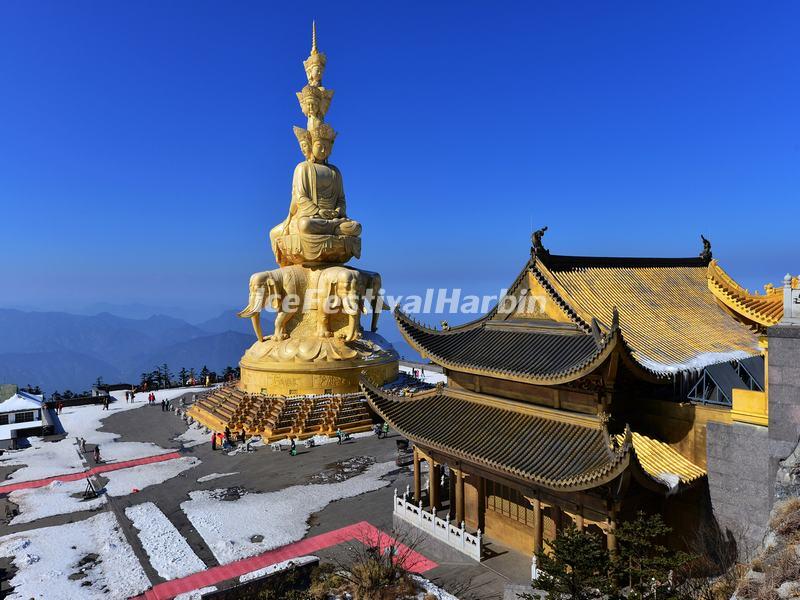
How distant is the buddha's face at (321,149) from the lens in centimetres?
3631

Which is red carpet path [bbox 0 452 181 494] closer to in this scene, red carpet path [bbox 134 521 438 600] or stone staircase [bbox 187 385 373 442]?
stone staircase [bbox 187 385 373 442]

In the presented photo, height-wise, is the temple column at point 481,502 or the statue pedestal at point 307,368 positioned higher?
the statue pedestal at point 307,368

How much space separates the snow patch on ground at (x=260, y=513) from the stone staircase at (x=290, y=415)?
256 inches

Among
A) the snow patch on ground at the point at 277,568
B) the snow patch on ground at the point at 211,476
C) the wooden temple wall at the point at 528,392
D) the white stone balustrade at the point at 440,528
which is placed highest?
the wooden temple wall at the point at 528,392

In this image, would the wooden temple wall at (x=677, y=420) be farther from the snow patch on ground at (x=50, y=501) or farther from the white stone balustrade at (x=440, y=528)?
the snow patch on ground at (x=50, y=501)

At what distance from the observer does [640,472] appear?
35.6ft

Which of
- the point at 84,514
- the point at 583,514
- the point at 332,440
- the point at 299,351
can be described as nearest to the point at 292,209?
the point at 299,351

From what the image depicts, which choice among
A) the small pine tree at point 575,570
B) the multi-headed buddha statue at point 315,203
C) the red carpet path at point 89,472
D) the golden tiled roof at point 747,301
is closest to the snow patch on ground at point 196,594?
the small pine tree at point 575,570

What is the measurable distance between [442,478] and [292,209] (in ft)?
72.5

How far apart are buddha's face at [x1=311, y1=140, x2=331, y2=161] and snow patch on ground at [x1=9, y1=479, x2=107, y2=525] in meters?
23.5

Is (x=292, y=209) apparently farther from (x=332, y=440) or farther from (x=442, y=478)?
(x=442, y=478)

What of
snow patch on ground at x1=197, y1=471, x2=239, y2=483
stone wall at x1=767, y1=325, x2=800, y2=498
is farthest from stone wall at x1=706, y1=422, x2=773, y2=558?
snow patch on ground at x1=197, y1=471, x2=239, y2=483

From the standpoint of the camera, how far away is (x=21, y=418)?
31359 millimetres

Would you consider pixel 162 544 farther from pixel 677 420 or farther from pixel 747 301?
pixel 747 301
